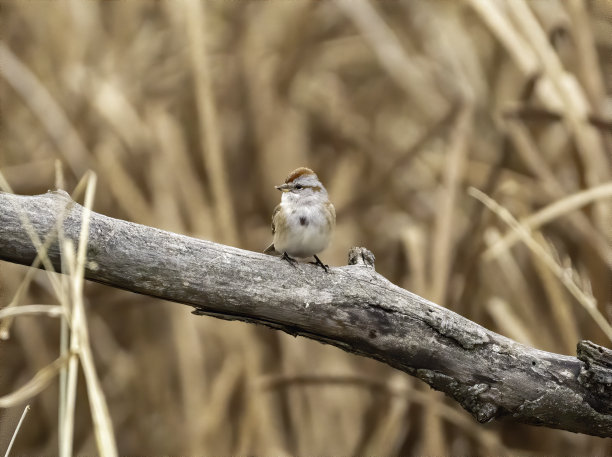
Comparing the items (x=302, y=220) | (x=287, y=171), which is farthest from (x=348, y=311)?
(x=287, y=171)

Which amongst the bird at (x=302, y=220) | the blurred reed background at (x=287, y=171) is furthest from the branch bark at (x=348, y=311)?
the blurred reed background at (x=287, y=171)

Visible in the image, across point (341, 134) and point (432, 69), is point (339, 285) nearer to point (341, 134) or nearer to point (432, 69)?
point (341, 134)

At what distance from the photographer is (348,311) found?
1.28 metres

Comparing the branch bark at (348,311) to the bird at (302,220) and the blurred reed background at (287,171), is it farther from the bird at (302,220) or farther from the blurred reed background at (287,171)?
the blurred reed background at (287,171)

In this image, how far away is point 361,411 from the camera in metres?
2.57

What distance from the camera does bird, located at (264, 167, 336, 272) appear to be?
5.84 ft

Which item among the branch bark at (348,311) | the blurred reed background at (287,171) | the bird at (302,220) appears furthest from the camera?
the blurred reed background at (287,171)

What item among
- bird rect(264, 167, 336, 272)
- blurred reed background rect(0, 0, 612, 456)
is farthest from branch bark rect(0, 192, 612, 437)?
blurred reed background rect(0, 0, 612, 456)

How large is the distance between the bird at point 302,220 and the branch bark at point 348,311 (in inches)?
14.9

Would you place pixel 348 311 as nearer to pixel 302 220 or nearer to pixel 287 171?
pixel 302 220

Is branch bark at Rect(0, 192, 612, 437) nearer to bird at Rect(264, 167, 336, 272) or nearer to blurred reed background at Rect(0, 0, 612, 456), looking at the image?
bird at Rect(264, 167, 336, 272)

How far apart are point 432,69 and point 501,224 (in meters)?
0.89

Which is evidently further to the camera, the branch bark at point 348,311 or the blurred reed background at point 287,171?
the blurred reed background at point 287,171

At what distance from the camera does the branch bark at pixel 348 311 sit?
3.77 ft
